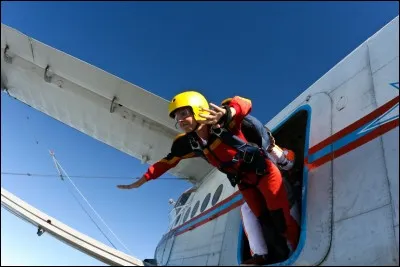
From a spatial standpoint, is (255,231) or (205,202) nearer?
(255,231)

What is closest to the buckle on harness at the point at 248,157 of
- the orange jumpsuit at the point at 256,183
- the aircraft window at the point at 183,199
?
the orange jumpsuit at the point at 256,183

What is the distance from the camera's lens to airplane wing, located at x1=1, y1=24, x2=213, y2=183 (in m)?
6.38

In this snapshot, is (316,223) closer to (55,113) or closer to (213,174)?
(213,174)

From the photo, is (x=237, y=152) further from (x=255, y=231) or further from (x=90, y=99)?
(x=90, y=99)

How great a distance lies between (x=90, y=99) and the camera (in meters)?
7.02

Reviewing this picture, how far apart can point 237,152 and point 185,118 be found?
0.69 metres

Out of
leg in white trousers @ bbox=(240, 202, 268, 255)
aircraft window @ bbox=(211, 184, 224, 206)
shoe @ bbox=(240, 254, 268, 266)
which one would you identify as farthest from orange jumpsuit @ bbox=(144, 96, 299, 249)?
aircraft window @ bbox=(211, 184, 224, 206)

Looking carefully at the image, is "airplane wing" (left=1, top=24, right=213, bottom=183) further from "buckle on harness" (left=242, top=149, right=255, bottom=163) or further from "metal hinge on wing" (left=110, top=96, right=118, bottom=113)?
"buckle on harness" (left=242, top=149, right=255, bottom=163)

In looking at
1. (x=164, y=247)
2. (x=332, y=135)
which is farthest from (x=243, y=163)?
(x=164, y=247)

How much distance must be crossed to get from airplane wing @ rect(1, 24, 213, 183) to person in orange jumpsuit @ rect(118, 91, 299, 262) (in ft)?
7.70

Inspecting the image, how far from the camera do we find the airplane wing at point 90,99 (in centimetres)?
638

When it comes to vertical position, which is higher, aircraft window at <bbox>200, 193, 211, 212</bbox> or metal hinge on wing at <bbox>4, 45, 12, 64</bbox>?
metal hinge on wing at <bbox>4, 45, 12, 64</bbox>

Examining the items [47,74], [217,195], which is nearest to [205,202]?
[217,195]

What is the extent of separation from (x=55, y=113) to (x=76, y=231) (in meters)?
5.96
